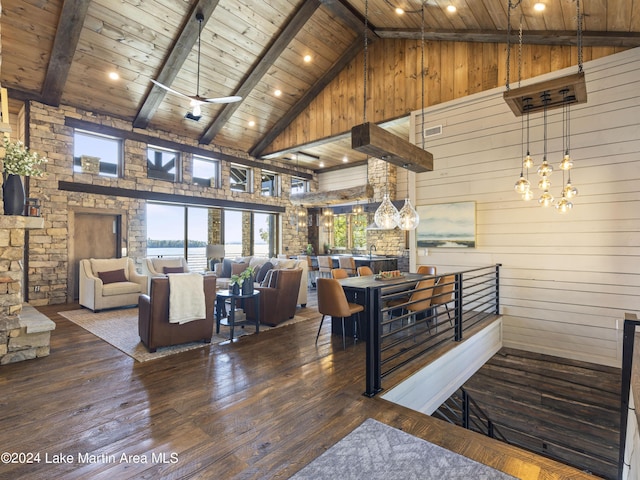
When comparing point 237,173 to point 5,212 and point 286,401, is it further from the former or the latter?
point 286,401

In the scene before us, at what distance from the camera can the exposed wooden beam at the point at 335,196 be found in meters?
9.02

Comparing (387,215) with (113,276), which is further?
(113,276)

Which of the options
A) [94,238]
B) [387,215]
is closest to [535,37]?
[387,215]

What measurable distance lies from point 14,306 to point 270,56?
6.12 metres

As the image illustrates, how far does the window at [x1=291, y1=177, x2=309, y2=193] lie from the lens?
12.4 metres

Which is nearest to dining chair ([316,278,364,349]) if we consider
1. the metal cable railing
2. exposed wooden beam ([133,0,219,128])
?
the metal cable railing

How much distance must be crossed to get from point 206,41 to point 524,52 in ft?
18.2

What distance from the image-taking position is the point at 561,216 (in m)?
4.74

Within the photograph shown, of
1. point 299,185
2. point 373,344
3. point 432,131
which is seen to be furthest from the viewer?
point 299,185

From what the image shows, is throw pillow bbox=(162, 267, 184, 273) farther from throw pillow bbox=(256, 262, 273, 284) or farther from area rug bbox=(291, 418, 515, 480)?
area rug bbox=(291, 418, 515, 480)

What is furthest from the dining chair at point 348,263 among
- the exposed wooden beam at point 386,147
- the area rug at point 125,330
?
the exposed wooden beam at point 386,147

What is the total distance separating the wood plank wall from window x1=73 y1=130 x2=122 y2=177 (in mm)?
4408

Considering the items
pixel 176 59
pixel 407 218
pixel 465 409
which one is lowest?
pixel 465 409

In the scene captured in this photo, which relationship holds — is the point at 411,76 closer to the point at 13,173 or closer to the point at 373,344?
the point at 373,344
